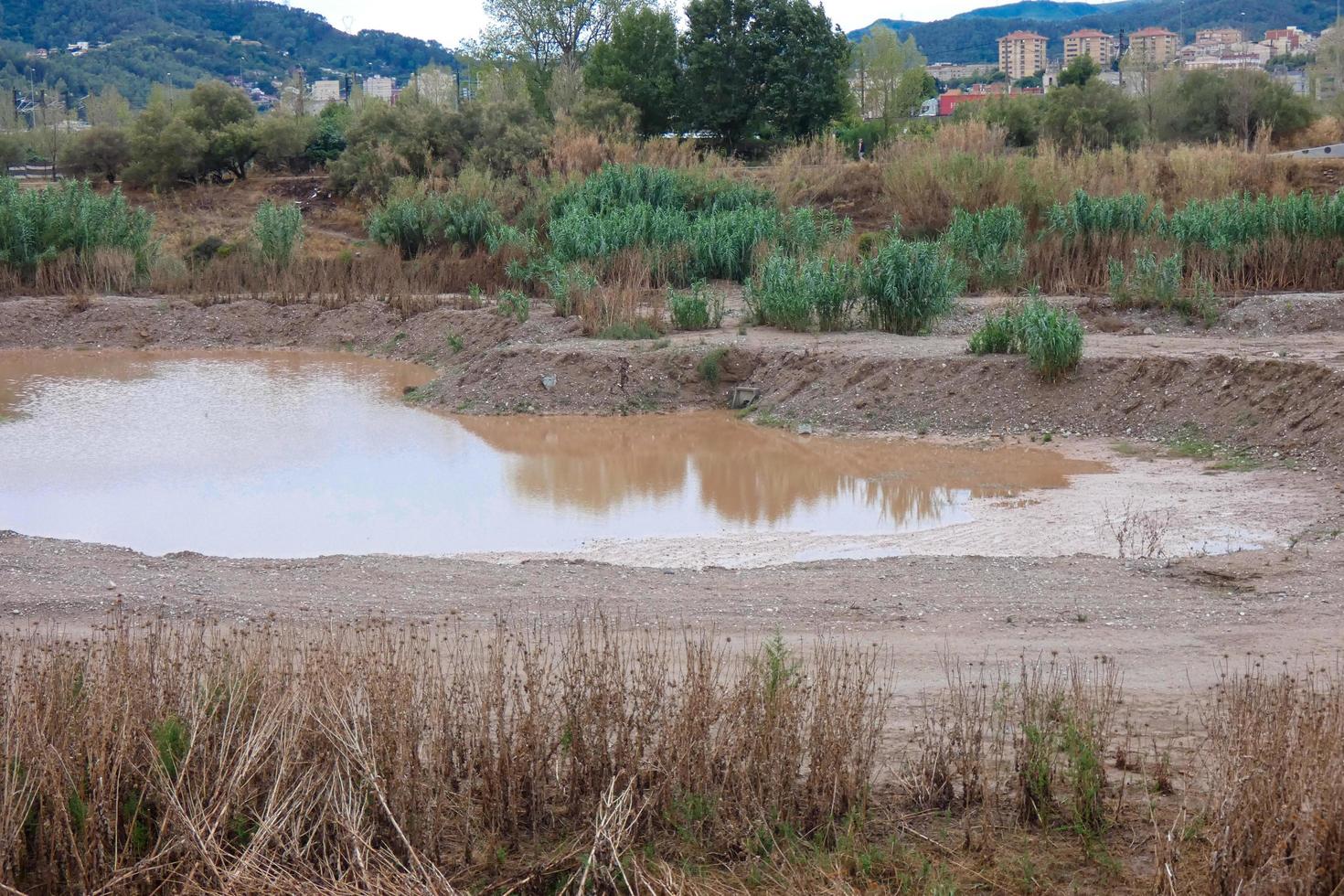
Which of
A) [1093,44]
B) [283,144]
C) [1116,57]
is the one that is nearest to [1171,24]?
[1093,44]

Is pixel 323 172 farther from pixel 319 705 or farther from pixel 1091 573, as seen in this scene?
pixel 319 705

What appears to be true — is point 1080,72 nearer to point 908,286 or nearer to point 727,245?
point 727,245

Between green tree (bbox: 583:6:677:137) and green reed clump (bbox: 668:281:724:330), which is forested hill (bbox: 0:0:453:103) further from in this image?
green reed clump (bbox: 668:281:724:330)

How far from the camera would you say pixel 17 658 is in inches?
265

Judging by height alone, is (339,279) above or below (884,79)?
below

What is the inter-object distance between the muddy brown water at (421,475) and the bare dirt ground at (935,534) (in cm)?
86

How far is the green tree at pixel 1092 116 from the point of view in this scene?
37.6 m

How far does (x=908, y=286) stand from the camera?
18.3 m

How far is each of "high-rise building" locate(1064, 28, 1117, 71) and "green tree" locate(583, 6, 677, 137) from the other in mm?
137330

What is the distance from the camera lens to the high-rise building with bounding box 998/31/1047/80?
16975cm

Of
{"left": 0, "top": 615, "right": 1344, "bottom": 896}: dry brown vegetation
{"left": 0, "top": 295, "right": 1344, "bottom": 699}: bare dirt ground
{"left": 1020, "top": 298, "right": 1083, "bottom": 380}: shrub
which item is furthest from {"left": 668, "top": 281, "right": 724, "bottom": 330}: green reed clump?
{"left": 0, "top": 615, "right": 1344, "bottom": 896}: dry brown vegetation

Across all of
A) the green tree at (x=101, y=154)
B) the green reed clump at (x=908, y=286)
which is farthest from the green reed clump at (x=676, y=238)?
the green tree at (x=101, y=154)

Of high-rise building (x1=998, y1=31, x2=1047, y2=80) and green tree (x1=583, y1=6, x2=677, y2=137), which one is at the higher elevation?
high-rise building (x1=998, y1=31, x2=1047, y2=80)

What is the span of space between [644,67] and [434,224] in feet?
60.1
